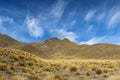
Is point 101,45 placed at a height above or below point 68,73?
above

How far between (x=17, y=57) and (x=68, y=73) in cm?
595

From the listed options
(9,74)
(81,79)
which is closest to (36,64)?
(9,74)

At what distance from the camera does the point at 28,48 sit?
131m

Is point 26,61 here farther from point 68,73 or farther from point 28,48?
point 28,48

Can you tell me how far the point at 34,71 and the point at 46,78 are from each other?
2.44 metres

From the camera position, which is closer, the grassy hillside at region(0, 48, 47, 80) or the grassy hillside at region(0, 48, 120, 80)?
the grassy hillside at region(0, 48, 120, 80)

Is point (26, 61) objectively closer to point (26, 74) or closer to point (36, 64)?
point (36, 64)

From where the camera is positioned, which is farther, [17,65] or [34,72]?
[17,65]

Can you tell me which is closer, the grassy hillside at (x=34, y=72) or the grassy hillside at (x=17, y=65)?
the grassy hillside at (x=34, y=72)

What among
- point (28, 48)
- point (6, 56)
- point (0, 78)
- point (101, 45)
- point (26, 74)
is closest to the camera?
point (0, 78)

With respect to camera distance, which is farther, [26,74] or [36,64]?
[36,64]

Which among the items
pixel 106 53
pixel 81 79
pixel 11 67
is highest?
pixel 106 53

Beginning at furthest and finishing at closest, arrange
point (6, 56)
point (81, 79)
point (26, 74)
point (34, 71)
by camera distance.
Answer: point (6, 56) → point (34, 71) → point (26, 74) → point (81, 79)

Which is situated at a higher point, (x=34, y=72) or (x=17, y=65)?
(x=17, y=65)
